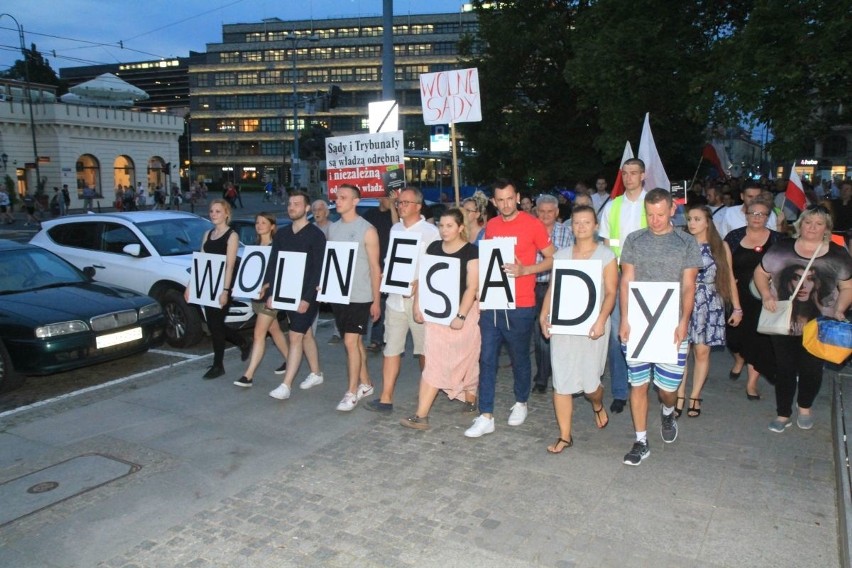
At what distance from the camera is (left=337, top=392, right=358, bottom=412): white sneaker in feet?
20.6

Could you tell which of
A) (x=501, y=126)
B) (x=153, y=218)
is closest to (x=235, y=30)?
(x=501, y=126)

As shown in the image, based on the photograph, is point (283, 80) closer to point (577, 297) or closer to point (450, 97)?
point (450, 97)

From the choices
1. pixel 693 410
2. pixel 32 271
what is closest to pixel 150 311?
→ pixel 32 271

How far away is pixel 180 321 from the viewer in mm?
9172

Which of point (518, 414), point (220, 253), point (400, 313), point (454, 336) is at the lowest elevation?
point (518, 414)

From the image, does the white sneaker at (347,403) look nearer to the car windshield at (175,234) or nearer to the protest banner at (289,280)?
the protest banner at (289,280)

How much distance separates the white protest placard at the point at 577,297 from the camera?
4.95 m

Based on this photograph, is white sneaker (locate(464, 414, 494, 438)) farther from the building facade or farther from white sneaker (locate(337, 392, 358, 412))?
the building facade

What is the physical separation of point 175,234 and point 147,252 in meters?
0.58

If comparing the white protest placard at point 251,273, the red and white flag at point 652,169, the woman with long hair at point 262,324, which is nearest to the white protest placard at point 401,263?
the woman with long hair at point 262,324

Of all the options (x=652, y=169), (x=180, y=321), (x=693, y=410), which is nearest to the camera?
(x=693, y=410)

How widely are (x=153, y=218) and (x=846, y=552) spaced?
9.37 meters

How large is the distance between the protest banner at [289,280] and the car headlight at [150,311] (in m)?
2.34

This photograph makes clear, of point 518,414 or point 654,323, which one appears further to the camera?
point 518,414
